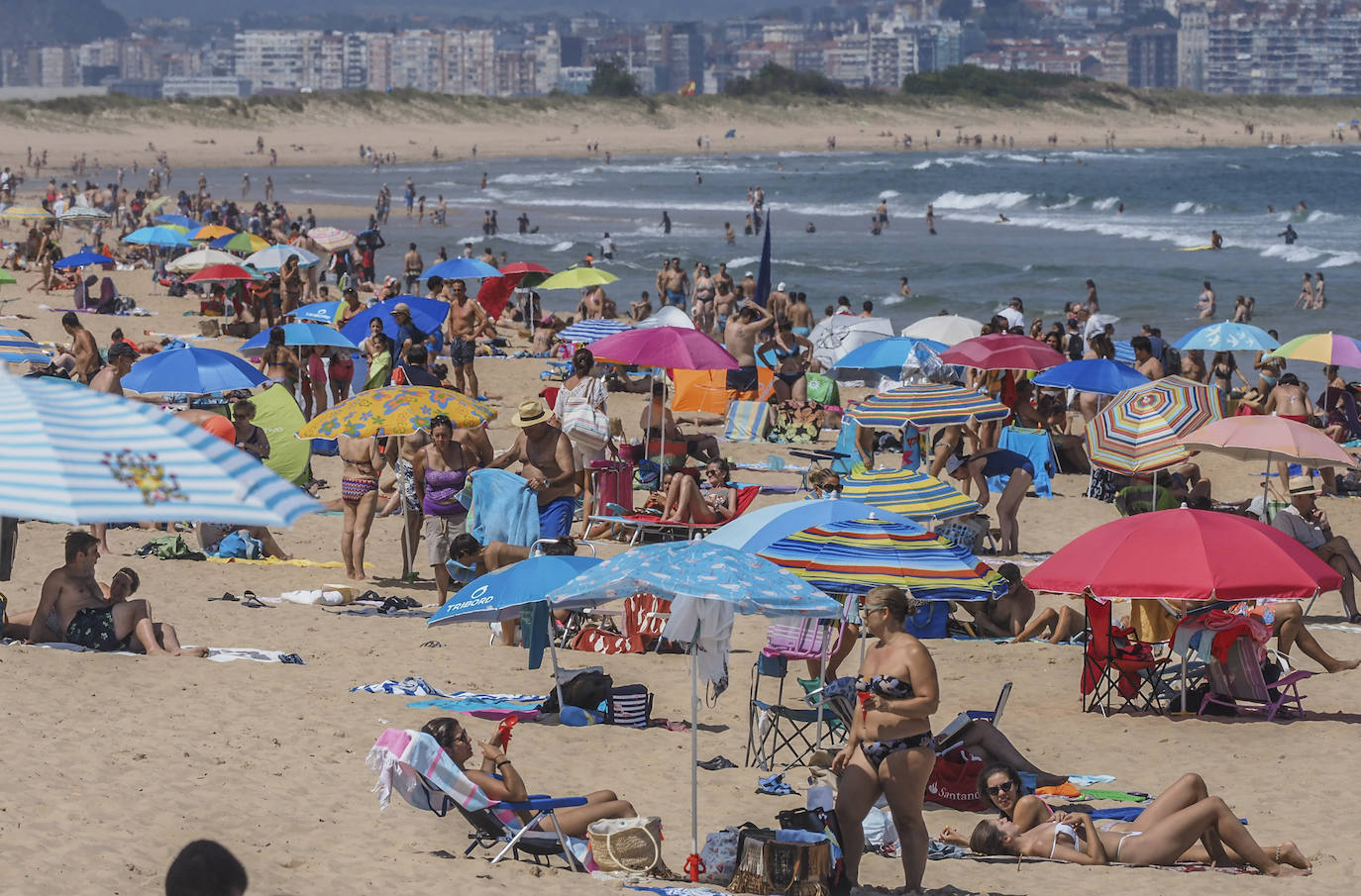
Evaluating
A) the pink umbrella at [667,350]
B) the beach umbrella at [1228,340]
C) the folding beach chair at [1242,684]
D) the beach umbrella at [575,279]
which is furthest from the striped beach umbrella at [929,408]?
the beach umbrella at [575,279]

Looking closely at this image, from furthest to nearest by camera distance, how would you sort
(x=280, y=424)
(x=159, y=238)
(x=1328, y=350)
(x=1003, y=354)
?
(x=159, y=238) → (x=1328, y=350) → (x=1003, y=354) → (x=280, y=424)

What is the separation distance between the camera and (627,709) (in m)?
8.30

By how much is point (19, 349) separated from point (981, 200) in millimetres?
56278

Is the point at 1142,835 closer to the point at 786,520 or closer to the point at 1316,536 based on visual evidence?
the point at 786,520

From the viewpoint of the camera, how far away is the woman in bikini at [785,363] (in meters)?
16.6

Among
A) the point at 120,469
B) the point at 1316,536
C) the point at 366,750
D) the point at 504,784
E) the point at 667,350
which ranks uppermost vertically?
the point at 120,469

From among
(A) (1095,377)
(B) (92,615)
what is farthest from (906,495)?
(B) (92,615)

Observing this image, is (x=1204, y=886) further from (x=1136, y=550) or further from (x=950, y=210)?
(x=950, y=210)

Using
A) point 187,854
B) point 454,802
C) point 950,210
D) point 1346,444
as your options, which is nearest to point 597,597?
point 454,802

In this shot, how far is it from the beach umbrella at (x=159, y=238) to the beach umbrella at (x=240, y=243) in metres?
0.54

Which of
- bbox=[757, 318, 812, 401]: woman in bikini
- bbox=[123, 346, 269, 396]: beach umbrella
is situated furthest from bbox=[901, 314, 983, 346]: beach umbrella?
bbox=[123, 346, 269, 396]: beach umbrella

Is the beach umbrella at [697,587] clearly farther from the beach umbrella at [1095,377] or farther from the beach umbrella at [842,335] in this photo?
the beach umbrella at [842,335]

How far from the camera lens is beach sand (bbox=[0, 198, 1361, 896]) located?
20.0 ft

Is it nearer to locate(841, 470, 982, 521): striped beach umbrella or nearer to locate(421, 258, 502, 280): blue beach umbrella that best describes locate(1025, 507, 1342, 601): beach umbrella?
locate(841, 470, 982, 521): striped beach umbrella
